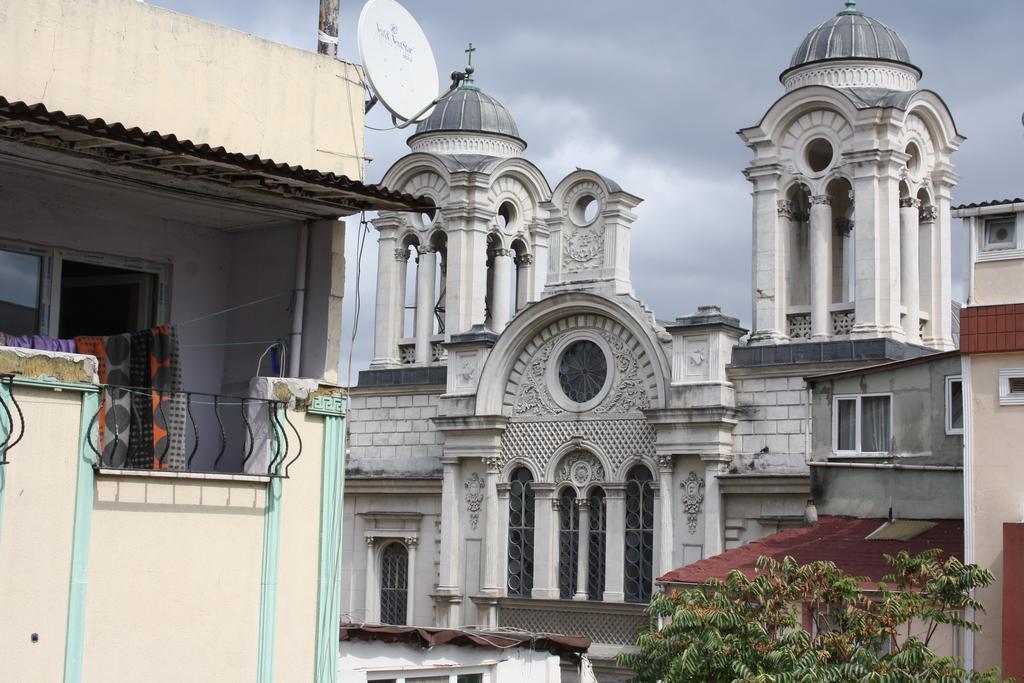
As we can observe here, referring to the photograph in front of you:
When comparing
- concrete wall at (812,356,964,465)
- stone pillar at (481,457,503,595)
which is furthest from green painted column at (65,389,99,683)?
stone pillar at (481,457,503,595)

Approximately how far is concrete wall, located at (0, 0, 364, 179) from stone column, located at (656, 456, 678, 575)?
17270 mm

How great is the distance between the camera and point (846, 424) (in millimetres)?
25953

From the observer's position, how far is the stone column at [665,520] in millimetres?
30859

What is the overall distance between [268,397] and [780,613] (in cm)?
711

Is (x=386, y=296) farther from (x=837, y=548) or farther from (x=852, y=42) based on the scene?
(x=837, y=548)

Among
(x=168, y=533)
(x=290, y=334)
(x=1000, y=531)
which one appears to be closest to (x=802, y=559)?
(x=1000, y=531)

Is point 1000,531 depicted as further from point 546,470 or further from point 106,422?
point 546,470

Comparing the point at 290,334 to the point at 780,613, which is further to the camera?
the point at 780,613

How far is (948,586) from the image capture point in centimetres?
1753

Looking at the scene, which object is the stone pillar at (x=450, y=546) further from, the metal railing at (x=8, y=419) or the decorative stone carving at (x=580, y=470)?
the metal railing at (x=8, y=419)

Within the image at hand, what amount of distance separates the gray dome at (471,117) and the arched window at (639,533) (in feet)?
30.9

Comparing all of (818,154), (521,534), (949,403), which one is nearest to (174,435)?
(949,403)

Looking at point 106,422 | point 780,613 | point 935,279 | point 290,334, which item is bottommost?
point 780,613

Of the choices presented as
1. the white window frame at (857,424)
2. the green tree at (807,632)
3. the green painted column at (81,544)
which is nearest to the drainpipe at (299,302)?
the green painted column at (81,544)
